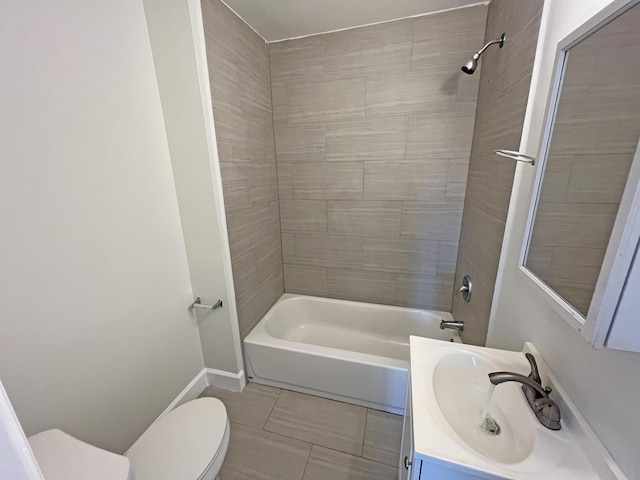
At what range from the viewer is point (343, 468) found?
4.28 feet

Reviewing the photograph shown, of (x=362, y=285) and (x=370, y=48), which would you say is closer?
(x=370, y=48)

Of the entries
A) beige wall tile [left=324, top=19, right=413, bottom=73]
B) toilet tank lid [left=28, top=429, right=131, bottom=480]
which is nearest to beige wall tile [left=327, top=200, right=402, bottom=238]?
beige wall tile [left=324, top=19, right=413, bottom=73]

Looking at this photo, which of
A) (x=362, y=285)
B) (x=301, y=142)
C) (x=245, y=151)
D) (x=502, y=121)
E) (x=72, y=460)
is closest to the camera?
(x=72, y=460)

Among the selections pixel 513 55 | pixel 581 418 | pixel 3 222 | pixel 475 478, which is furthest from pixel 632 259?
pixel 3 222

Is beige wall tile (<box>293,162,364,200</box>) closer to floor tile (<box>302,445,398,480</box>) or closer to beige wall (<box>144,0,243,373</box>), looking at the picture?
beige wall (<box>144,0,243,373</box>)

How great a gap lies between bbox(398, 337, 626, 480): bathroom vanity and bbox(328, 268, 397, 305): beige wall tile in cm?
114

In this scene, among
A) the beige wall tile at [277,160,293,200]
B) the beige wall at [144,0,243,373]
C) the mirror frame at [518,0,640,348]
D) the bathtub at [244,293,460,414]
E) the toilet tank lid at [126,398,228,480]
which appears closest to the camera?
the mirror frame at [518,0,640,348]

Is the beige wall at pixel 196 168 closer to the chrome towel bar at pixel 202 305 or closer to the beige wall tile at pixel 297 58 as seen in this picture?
the chrome towel bar at pixel 202 305

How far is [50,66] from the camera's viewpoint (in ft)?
2.97

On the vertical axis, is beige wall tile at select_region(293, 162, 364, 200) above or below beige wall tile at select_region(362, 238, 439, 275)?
above

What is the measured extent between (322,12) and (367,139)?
803mm

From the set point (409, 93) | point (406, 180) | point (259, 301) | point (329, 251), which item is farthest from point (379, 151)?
point (259, 301)

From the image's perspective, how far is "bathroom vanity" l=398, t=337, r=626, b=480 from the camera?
23.9 inches

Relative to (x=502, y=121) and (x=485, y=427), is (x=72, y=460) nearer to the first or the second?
(x=485, y=427)
